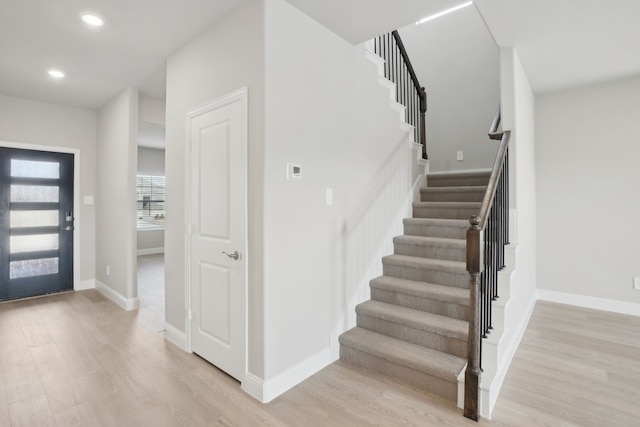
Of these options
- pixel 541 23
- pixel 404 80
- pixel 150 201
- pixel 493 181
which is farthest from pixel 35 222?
pixel 541 23

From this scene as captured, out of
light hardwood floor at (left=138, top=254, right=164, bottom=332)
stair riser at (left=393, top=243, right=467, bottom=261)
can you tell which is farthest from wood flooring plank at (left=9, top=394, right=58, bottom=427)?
stair riser at (left=393, top=243, right=467, bottom=261)

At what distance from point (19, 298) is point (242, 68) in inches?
183

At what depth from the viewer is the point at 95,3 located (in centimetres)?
231

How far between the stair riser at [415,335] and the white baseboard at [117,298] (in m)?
2.88

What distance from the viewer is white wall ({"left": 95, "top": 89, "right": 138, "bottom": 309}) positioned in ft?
13.2

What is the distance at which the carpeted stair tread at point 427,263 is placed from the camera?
9.32 ft

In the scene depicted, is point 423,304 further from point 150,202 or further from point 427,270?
point 150,202

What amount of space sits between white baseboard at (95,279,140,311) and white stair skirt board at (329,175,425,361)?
277cm

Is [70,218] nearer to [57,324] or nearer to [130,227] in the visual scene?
[130,227]

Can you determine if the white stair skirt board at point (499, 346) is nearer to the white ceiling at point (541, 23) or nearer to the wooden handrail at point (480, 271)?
the wooden handrail at point (480, 271)

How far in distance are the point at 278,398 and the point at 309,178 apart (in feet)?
5.09

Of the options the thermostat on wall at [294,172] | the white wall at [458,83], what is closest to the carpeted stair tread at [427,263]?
the thermostat on wall at [294,172]

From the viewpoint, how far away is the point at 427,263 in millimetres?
3018

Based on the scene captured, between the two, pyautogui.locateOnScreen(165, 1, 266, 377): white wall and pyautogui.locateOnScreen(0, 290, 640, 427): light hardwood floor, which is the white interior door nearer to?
pyautogui.locateOnScreen(165, 1, 266, 377): white wall
